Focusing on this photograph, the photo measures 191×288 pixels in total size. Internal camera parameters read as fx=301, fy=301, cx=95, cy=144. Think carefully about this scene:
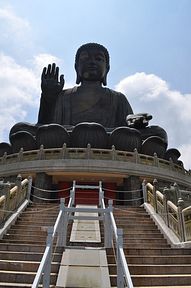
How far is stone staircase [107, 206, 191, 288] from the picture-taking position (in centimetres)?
A: 405

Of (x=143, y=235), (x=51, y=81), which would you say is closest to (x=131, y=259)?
(x=143, y=235)

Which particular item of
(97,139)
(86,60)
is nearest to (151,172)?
(97,139)

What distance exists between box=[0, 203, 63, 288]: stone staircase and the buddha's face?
1446 centimetres

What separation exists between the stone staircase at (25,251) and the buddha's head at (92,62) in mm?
14499

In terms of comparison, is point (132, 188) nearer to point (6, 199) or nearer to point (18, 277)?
point (6, 199)

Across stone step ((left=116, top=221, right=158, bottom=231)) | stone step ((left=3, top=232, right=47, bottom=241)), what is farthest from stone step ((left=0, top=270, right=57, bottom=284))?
stone step ((left=116, top=221, right=158, bottom=231))

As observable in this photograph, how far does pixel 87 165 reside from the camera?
12.5 metres

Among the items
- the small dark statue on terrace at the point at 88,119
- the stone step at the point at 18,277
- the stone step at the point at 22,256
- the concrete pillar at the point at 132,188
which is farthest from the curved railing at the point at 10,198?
the small dark statue on terrace at the point at 88,119

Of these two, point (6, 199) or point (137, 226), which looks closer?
point (6, 199)

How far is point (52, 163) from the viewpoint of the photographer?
12.6m

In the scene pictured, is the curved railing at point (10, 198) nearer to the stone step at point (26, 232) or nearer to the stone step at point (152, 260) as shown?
the stone step at point (26, 232)

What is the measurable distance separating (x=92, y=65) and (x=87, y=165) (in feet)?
34.8

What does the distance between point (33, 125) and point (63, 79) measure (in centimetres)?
387

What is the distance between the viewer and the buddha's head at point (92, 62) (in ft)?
68.6
